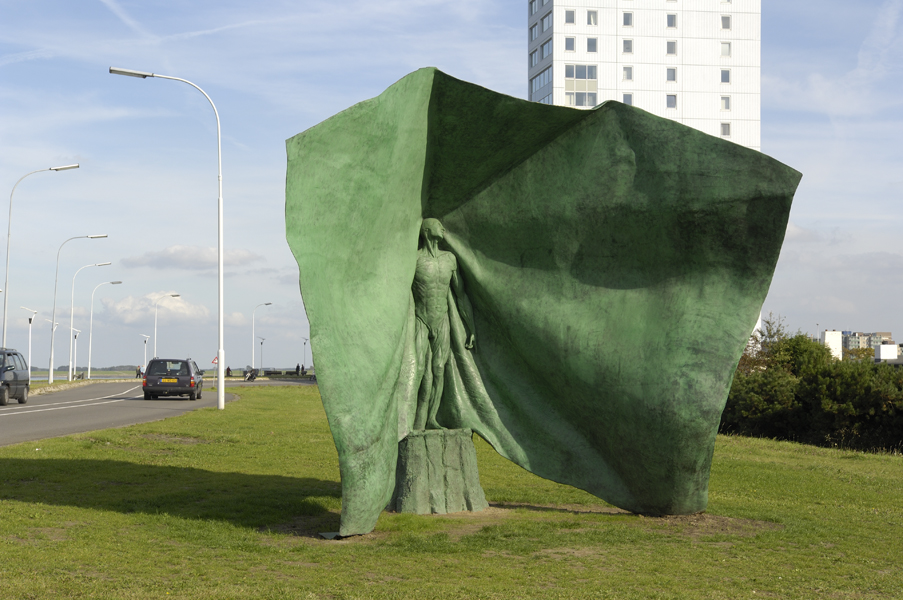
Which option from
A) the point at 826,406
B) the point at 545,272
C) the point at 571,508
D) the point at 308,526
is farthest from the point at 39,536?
the point at 826,406

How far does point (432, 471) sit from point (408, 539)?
4.82 feet

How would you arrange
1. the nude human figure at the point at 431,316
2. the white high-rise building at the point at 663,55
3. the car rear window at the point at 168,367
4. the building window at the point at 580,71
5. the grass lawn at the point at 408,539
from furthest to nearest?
the building window at the point at 580,71 < the white high-rise building at the point at 663,55 < the car rear window at the point at 168,367 < the nude human figure at the point at 431,316 < the grass lawn at the point at 408,539

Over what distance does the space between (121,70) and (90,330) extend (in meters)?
44.7

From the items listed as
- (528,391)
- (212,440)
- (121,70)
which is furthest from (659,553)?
(121,70)

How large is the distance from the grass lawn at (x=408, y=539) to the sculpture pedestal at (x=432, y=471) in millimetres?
288

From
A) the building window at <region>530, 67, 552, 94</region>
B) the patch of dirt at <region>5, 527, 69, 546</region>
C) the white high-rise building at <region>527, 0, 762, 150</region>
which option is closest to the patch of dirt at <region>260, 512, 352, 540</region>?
the patch of dirt at <region>5, 527, 69, 546</region>

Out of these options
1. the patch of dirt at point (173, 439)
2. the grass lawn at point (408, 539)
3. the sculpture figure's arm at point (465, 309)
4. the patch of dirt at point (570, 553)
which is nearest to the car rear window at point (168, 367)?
the patch of dirt at point (173, 439)

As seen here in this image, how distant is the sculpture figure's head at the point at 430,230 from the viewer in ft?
29.3

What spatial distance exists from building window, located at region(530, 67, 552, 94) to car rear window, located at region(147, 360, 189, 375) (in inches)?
1524

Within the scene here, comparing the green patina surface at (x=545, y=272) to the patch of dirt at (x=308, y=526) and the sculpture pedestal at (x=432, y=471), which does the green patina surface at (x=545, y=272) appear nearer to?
the sculpture pedestal at (x=432, y=471)

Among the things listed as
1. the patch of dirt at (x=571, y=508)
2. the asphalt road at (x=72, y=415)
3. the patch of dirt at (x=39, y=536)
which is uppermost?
the patch of dirt at (x=39, y=536)

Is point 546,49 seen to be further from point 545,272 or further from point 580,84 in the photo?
point 545,272

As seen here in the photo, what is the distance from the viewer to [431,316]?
9016 mm

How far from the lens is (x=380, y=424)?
7609 mm
